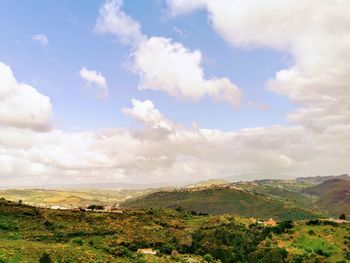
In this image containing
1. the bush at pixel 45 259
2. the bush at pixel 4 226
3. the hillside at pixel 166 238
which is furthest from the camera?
the bush at pixel 4 226

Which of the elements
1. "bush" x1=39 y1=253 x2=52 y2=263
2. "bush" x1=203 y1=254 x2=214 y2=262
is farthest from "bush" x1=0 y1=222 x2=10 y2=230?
"bush" x1=203 y1=254 x2=214 y2=262

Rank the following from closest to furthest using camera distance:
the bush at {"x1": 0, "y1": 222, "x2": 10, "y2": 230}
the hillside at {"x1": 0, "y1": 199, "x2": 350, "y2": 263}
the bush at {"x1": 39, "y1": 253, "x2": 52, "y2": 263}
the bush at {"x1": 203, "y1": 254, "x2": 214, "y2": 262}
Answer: the bush at {"x1": 39, "y1": 253, "x2": 52, "y2": 263}, the hillside at {"x1": 0, "y1": 199, "x2": 350, "y2": 263}, the bush at {"x1": 203, "y1": 254, "x2": 214, "y2": 262}, the bush at {"x1": 0, "y1": 222, "x2": 10, "y2": 230}

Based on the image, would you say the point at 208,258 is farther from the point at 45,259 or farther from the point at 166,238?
the point at 45,259

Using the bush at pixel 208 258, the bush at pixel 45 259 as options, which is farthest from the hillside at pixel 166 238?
the bush at pixel 45 259

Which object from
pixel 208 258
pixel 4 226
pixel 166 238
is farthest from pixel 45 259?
pixel 166 238

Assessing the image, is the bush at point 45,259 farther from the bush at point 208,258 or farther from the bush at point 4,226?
the bush at point 208,258

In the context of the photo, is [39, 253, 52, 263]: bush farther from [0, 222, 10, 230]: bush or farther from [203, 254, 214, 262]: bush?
[203, 254, 214, 262]: bush

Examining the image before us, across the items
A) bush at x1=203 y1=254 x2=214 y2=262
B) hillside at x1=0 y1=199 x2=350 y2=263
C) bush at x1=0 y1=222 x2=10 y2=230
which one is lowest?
bush at x1=203 y1=254 x2=214 y2=262

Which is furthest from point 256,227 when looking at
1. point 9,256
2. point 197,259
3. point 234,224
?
point 9,256

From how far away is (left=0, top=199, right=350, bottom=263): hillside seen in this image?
85625 mm

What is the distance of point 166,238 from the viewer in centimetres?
11400

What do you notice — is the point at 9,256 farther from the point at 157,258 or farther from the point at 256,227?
the point at 256,227

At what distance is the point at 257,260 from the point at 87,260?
5555 centimetres

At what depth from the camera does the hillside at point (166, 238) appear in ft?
281
